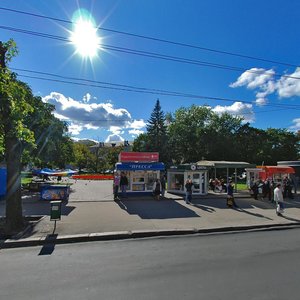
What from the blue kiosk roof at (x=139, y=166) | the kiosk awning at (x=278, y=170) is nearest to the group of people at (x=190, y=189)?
the blue kiosk roof at (x=139, y=166)

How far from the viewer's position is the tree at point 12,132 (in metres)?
10.3

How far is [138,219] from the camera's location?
1302 cm

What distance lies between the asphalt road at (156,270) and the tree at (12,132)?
2343 mm

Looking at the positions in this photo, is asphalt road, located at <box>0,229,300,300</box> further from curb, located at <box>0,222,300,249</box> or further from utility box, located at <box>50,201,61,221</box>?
utility box, located at <box>50,201,61,221</box>

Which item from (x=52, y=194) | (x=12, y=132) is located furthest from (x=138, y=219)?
(x=52, y=194)

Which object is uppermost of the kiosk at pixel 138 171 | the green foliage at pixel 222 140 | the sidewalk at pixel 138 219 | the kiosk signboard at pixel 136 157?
the green foliage at pixel 222 140

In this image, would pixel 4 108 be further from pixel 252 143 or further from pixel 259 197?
pixel 252 143

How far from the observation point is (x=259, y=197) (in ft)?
74.0

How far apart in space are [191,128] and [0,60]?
45645 mm

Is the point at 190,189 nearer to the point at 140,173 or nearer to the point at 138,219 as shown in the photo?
the point at 140,173

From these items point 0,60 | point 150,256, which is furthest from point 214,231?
point 0,60

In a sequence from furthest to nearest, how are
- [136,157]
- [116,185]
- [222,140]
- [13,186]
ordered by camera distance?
1. [222,140]
2. [136,157]
3. [116,185]
4. [13,186]

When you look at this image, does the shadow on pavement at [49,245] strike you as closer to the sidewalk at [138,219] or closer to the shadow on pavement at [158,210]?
the sidewalk at [138,219]

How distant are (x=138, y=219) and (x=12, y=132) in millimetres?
6239
